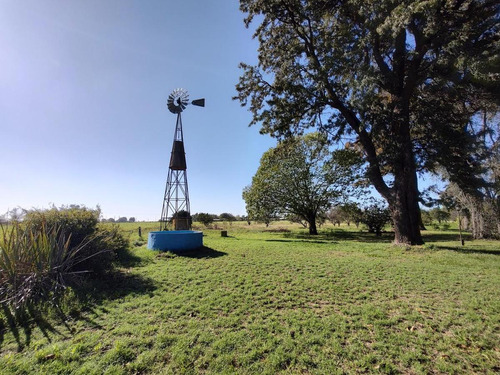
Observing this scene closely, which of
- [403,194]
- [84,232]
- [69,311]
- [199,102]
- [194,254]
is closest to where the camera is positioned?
[69,311]

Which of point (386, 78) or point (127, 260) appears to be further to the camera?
point (386, 78)

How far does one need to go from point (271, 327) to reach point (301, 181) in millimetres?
17936

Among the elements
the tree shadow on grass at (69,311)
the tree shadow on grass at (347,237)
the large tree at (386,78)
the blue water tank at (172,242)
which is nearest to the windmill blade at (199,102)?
the large tree at (386,78)

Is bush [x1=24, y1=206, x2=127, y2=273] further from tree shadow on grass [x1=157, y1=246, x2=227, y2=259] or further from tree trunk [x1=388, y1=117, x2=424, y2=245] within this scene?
tree trunk [x1=388, y1=117, x2=424, y2=245]

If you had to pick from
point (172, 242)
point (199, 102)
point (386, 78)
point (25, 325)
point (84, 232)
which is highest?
point (199, 102)

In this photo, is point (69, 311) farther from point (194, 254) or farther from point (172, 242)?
point (172, 242)

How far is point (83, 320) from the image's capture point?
3.84 m

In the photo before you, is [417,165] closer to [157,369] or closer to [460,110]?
[460,110]

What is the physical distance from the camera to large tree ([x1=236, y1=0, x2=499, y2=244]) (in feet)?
29.1

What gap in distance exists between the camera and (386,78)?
35.1 ft

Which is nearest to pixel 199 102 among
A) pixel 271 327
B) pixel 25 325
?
pixel 25 325

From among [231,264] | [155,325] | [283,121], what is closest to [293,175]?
[283,121]

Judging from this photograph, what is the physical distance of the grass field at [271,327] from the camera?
106 inches

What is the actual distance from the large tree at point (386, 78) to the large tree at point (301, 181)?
22.8 ft
